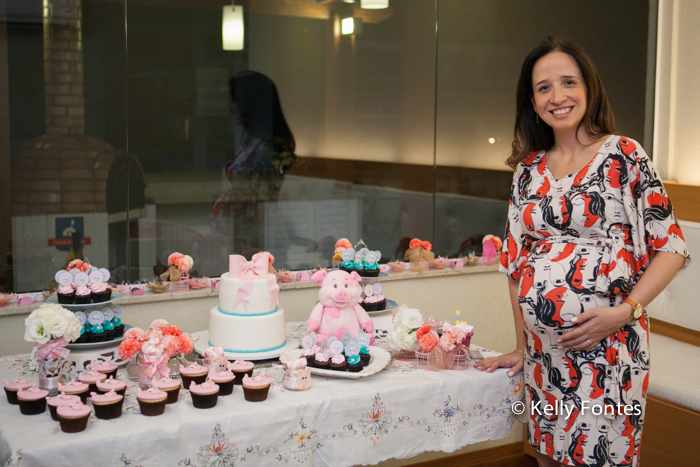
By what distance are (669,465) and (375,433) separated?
1638mm

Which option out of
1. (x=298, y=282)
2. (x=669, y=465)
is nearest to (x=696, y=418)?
(x=669, y=465)

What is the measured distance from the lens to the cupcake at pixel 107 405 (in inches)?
65.9

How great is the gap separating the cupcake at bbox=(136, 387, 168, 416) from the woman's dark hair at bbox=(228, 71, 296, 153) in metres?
1.64

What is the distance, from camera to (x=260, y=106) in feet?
10.2

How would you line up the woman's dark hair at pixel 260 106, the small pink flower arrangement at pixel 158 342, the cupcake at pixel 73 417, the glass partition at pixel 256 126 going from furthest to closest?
1. the woman's dark hair at pixel 260 106
2. the glass partition at pixel 256 126
3. the small pink flower arrangement at pixel 158 342
4. the cupcake at pixel 73 417

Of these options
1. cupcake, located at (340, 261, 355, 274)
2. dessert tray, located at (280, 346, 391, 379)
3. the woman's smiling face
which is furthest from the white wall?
dessert tray, located at (280, 346, 391, 379)

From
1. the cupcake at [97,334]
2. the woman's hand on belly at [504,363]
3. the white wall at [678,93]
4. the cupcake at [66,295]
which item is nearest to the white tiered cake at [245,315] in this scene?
the cupcake at [97,334]

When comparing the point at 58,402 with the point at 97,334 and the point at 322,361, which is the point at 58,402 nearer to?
the point at 97,334

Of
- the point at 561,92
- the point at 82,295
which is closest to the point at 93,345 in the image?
the point at 82,295

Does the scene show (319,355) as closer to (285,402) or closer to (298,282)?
(285,402)

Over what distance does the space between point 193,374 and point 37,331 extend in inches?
17.9

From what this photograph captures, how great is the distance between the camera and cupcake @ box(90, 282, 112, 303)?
2146 mm

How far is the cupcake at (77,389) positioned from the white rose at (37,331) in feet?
0.48

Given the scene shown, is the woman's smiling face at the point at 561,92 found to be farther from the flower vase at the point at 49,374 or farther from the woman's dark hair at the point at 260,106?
the flower vase at the point at 49,374
